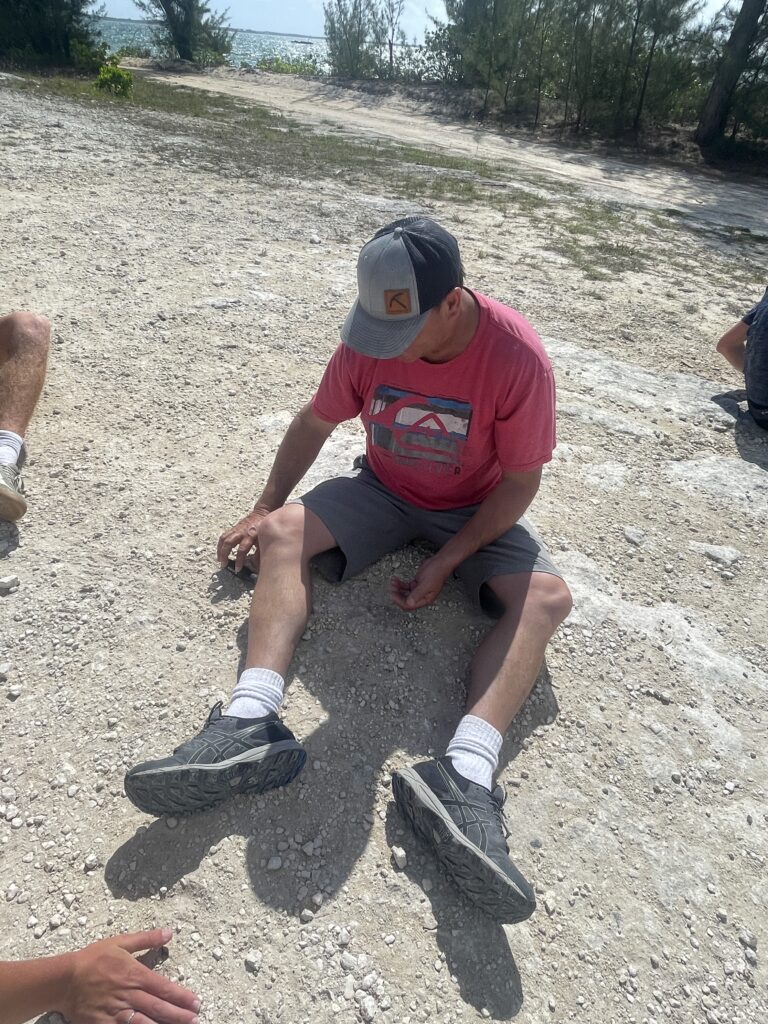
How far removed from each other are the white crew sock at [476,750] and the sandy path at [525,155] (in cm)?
965

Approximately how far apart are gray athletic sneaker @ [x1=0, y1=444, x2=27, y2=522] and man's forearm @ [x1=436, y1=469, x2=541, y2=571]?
1620mm

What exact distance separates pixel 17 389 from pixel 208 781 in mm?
2273

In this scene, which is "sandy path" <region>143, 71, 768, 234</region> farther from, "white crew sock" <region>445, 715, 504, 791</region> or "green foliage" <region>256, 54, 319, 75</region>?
"white crew sock" <region>445, 715, 504, 791</region>

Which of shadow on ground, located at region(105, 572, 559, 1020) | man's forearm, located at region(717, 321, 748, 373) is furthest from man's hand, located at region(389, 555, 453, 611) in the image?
man's forearm, located at region(717, 321, 748, 373)

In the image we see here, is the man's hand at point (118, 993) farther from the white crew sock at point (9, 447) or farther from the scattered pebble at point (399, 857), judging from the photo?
the white crew sock at point (9, 447)

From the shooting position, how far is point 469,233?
6.99 meters

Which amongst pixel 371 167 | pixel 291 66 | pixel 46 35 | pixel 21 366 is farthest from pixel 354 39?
pixel 21 366

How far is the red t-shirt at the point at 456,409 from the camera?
6.94 ft

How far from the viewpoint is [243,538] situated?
2471 millimetres

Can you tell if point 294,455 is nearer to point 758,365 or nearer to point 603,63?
point 758,365

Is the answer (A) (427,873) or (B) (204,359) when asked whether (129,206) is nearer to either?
(B) (204,359)

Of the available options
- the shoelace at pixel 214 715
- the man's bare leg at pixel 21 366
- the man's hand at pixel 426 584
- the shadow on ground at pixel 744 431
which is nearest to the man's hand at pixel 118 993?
the shoelace at pixel 214 715

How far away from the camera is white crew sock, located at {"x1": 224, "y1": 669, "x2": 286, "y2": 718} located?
1.93 meters

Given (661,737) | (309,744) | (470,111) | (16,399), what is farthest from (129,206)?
(470,111)
